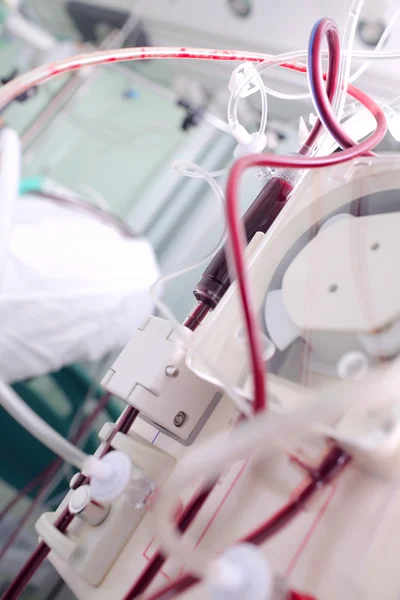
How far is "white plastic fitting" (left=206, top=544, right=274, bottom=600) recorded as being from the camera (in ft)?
0.98

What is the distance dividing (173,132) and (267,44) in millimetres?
732

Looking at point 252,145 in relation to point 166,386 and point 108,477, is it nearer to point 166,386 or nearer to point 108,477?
point 166,386

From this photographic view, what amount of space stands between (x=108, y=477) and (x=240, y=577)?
188 mm

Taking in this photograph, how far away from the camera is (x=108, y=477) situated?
450mm

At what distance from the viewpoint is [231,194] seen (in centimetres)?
36

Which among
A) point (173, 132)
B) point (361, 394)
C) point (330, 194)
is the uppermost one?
point (173, 132)

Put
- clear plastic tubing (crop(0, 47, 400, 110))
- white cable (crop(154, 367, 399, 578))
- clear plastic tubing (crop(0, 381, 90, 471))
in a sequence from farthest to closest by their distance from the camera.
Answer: clear plastic tubing (crop(0, 47, 400, 110))
clear plastic tubing (crop(0, 381, 90, 471))
white cable (crop(154, 367, 399, 578))

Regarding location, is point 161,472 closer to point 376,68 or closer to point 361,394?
point 361,394

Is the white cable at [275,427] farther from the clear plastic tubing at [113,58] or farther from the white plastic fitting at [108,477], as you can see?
the clear plastic tubing at [113,58]

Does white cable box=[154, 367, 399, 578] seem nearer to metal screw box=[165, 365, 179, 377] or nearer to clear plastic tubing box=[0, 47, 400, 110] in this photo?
metal screw box=[165, 365, 179, 377]

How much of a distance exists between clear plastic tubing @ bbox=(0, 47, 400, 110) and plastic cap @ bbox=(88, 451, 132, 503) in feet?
1.45

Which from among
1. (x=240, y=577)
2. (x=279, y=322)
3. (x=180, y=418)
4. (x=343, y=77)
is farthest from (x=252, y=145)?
(x=240, y=577)

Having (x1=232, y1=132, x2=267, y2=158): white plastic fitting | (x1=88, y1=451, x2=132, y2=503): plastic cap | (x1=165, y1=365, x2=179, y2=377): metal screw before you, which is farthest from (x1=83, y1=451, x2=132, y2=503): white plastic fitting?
(x1=232, y1=132, x2=267, y2=158): white plastic fitting

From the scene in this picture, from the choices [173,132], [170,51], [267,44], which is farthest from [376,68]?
[173,132]
